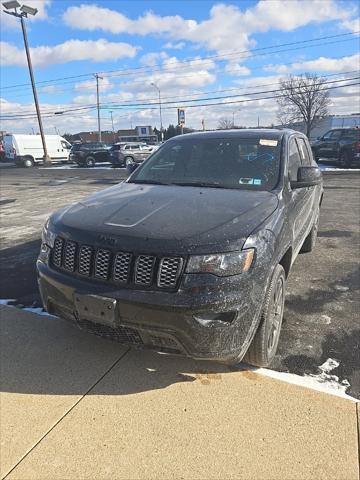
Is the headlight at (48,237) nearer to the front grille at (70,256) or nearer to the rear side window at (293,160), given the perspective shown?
the front grille at (70,256)

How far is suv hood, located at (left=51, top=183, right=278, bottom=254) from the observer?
2.38 metres

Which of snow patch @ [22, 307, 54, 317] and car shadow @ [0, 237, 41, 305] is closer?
snow patch @ [22, 307, 54, 317]

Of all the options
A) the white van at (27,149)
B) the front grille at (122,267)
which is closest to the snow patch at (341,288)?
the front grille at (122,267)

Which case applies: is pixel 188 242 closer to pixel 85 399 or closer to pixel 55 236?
pixel 55 236

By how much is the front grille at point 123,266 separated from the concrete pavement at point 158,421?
0.86 m

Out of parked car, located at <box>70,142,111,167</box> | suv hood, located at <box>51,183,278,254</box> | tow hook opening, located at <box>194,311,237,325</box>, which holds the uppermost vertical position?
suv hood, located at <box>51,183,278,254</box>

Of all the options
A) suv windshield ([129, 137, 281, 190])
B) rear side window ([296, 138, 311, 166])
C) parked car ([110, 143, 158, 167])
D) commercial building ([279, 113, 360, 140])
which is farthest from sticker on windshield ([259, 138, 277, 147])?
commercial building ([279, 113, 360, 140])

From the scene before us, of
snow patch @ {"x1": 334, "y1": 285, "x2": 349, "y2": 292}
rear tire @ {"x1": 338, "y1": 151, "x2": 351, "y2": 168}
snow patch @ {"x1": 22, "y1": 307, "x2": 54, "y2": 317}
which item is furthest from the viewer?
rear tire @ {"x1": 338, "y1": 151, "x2": 351, "y2": 168}

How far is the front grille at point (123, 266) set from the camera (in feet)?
7.68

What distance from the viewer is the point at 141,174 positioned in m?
4.07

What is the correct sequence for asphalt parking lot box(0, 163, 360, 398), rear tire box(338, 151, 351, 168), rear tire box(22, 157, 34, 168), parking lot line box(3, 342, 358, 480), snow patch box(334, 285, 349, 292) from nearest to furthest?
parking lot line box(3, 342, 358, 480), asphalt parking lot box(0, 163, 360, 398), snow patch box(334, 285, 349, 292), rear tire box(338, 151, 351, 168), rear tire box(22, 157, 34, 168)

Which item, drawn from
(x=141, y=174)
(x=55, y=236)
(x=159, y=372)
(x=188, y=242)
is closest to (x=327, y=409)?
(x=159, y=372)

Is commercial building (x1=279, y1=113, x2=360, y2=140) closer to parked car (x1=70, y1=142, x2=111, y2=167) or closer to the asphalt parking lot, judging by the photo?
parked car (x1=70, y1=142, x2=111, y2=167)

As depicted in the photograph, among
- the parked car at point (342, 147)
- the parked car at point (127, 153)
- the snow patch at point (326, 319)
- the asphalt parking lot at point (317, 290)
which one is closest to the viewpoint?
the asphalt parking lot at point (317, 290)
